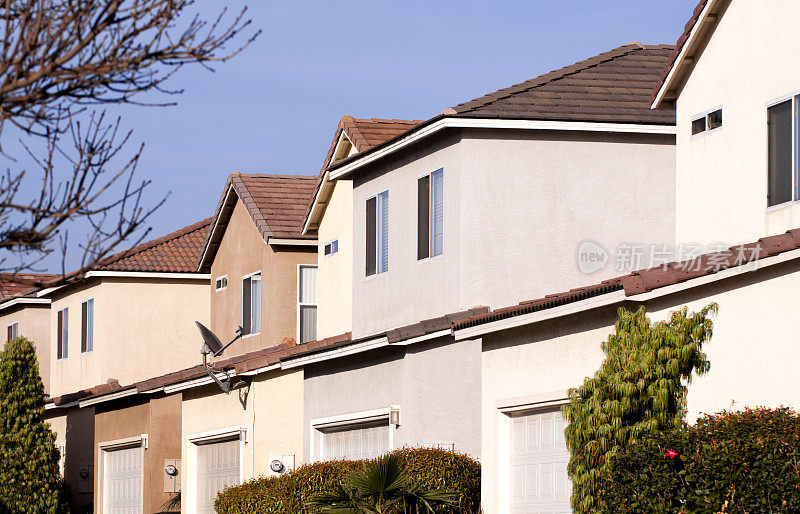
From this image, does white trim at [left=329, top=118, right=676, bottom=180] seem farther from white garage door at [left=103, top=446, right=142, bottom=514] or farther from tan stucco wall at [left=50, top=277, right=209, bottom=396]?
tan stucco wall at [left=50, top=277, right=209, bottom=396]

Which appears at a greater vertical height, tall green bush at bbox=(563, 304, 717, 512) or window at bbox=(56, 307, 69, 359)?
window at bbox=(56, 307, 69, 359)

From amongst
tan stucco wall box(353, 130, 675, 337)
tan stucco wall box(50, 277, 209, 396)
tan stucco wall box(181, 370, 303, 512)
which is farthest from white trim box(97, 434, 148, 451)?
tan stucco wall box(353, 130, 675, 337)

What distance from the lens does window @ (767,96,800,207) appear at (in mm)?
17469

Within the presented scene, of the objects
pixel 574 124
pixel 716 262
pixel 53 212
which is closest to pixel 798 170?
pixel 716 262

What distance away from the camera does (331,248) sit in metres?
28.5

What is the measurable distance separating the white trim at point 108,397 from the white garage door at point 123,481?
4.56ft

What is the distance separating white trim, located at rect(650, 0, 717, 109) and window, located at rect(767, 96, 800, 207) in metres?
1.98

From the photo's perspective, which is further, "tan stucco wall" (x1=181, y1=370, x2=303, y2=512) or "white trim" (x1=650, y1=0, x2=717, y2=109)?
"tan stucco wall" (x1=181, y1=370, x2=303, y2=512)

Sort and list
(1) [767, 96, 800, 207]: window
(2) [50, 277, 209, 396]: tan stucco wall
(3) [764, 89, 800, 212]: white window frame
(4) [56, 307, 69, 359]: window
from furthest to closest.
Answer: (4) [56, 307, 69, 359]: window < (2) [50, 277, 209, 396]: tan stucco wall < (1) [767, 96, 800, 207]: window < (3) [764, 89, 800, 212]: white window frame

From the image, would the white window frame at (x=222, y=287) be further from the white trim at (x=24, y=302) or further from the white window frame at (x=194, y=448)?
the white trim at (x=24, y=302)

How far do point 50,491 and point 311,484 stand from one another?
15.2m

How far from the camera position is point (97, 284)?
37.6 metres

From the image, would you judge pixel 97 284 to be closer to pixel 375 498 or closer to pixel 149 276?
pixel 149 276

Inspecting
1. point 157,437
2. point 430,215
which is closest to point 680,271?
point 430,215
